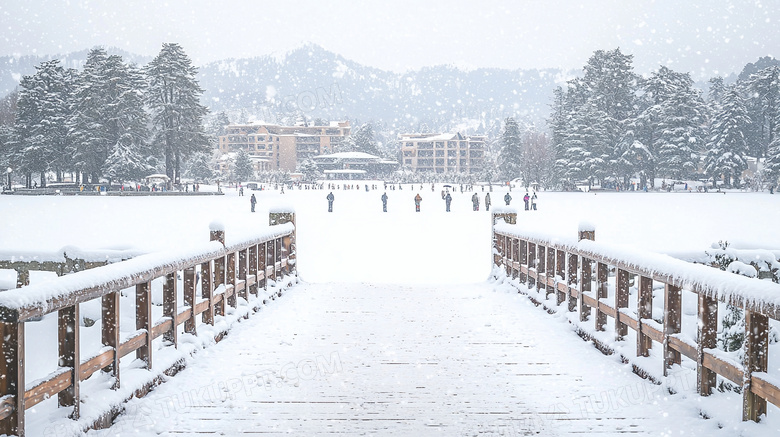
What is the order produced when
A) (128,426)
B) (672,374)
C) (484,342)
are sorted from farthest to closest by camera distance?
(484,342) → (672,374) → (128,426)

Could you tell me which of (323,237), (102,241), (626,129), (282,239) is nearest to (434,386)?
(282,239)

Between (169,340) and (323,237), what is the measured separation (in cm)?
1897

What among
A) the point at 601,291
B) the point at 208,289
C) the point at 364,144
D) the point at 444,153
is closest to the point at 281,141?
the point at 364,144

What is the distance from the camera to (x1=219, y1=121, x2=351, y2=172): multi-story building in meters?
173

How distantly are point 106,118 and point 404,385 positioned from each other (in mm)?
73393

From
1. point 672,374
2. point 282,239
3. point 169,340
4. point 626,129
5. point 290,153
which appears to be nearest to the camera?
Answer: point 672,374

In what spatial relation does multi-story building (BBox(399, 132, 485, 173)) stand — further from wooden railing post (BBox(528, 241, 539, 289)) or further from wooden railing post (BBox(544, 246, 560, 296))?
wooden railing post (BBox(544, 246, 560, 296))

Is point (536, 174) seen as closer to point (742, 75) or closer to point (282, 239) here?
point (742, 75)

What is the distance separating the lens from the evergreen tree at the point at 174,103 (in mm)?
73938

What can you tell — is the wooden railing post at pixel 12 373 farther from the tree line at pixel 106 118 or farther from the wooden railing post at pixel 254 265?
the tree line at pixel 106 118

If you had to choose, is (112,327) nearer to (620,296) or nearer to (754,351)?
(754,351)

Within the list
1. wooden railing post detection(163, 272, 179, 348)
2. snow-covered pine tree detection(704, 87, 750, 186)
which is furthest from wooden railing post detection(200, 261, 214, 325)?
snow-covered pine tree detection(704, 87, 750, 186)

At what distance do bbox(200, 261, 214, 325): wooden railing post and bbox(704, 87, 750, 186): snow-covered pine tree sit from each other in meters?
82.1

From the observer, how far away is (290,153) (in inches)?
6934
